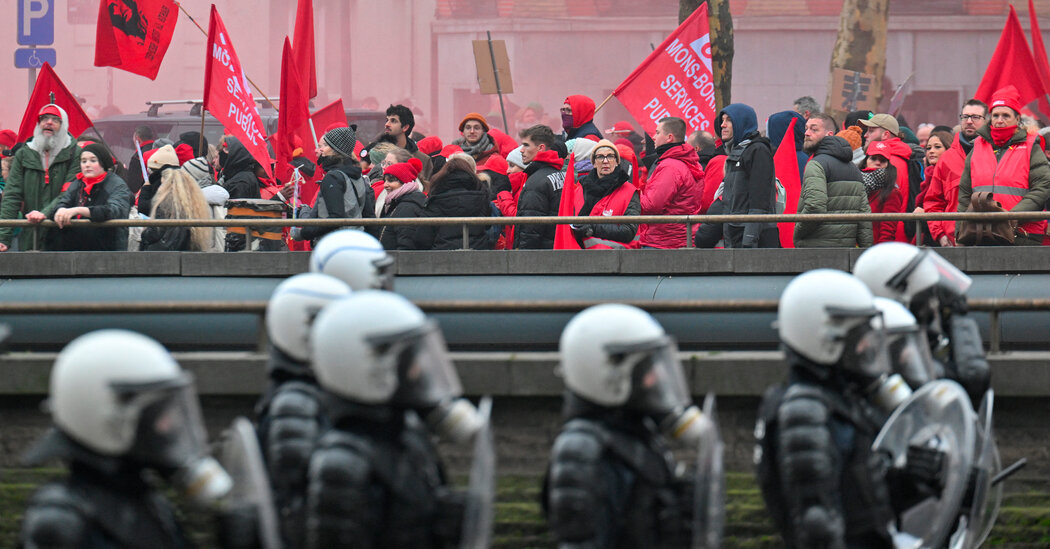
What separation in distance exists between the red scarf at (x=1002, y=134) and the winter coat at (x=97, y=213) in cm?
582

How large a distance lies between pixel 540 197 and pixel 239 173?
9.42 feet

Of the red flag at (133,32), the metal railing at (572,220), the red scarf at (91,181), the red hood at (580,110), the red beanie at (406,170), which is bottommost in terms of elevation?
the metal railing at (572,220)

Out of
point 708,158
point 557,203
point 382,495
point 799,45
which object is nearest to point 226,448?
point 382,495

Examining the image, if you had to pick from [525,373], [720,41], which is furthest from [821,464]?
[720,41]

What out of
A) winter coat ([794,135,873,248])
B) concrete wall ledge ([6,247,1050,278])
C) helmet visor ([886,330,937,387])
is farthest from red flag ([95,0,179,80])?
helmet visor ([886,330,937,387])

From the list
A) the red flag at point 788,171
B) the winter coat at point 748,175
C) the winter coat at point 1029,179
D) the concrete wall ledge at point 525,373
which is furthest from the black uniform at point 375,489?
the red flag at point 788,171

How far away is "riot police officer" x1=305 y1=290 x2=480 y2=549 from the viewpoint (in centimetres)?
442

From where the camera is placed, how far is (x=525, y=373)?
311 inches

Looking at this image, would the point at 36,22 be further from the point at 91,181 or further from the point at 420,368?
the point at 420,368

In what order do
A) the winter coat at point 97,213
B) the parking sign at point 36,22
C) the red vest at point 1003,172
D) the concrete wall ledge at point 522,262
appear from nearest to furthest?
the concrete wall ledge at point 522,262, the red vest at point 1003,172, the winter coat at point 97,213, the parking sign at point 36,22

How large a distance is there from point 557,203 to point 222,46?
12.1ft

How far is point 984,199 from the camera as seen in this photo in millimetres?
9625

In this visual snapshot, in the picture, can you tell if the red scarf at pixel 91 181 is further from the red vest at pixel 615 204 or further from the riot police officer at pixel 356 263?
the riot police officer at pixel 356 263

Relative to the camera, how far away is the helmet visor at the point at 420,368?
4.52 m
